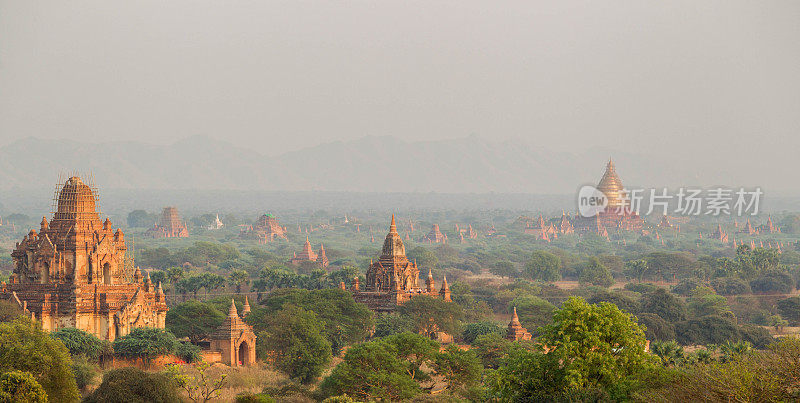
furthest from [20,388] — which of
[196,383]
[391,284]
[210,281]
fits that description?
[210,281]

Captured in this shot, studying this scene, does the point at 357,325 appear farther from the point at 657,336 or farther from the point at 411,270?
the point at 657,336

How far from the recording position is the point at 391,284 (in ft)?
247

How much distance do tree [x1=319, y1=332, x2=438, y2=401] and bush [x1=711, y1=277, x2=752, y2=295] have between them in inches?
2401

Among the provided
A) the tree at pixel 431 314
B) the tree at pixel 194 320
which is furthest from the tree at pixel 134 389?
the tree at pixel 431 314

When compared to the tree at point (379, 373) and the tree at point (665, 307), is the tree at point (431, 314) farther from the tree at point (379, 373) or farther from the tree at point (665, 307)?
the tree at point (379, 373)

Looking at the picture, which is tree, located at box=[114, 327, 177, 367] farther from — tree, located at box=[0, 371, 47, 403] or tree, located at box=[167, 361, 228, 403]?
tree, located at box=[0, 371, 47, 403]

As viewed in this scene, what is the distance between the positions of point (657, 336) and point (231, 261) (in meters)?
77.8

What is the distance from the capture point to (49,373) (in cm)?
4128

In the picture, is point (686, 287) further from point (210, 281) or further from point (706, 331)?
point (210, 281)

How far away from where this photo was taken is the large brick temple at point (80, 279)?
2393 inches

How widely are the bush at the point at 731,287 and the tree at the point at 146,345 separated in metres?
62.0

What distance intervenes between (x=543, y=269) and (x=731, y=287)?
82.3ft

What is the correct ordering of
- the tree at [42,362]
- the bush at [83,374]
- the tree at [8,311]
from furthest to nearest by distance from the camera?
the tree at [8,311], the bush at [83,374], the tree at [42,362]

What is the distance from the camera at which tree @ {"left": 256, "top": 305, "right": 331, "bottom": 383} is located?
5575 cm
